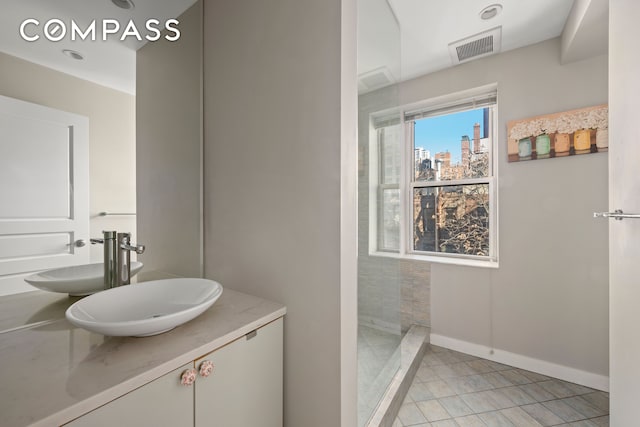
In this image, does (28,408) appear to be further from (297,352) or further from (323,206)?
(323,206)

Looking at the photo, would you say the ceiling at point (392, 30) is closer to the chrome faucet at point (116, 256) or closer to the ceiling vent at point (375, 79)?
the ceiling vent at point (375, 79)

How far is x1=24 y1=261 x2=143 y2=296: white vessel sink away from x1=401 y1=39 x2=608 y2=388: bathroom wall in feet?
7.91

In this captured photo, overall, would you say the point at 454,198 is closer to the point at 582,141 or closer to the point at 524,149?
the point at 524,149

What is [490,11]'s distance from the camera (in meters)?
1.72

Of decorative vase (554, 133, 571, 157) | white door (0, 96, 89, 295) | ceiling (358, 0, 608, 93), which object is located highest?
ceiling (358, 0, 608, 93)

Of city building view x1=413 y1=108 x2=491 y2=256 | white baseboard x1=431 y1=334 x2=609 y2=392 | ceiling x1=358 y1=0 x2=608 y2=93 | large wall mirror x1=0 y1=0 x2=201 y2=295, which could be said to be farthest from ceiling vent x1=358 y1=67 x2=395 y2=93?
white baseboard x1=431 y1=334 x2=609 y2=392

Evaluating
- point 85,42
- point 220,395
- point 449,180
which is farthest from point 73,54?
point 449,180

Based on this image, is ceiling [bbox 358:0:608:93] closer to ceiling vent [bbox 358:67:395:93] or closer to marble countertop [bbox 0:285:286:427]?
ceiling vent [bbox 358:67:395:93]

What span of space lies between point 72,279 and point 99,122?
585 mm

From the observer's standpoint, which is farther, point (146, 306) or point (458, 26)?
point (458, 26)

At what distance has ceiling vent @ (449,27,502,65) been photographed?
6.36 feet

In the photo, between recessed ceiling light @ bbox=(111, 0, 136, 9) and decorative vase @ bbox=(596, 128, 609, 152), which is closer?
recessed ceiling light @ bbox=(111, 0, 136, 9)

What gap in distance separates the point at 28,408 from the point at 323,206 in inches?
34.9

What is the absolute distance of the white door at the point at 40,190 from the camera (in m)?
0.83
